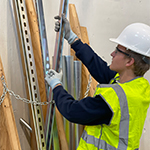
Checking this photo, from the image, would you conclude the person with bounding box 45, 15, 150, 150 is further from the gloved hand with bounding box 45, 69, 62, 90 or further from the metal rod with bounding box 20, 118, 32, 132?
the metal rod with bounding box 20, 118, 32, 132

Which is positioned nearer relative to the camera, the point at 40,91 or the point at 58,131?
the point at 40,91

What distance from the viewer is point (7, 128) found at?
1101 mm

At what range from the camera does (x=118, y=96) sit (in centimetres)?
85

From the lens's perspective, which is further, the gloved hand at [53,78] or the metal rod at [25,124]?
the metal rod at [25,124]

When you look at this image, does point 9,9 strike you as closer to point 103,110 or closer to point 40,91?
point 40,91

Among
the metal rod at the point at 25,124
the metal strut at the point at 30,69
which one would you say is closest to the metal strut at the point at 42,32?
the metal strut at the point at 30,69

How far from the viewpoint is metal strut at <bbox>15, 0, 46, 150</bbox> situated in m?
1.20

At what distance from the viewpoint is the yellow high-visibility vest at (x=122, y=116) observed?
85 centimetres

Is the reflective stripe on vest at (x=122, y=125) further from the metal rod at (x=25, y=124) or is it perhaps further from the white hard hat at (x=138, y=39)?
the metal rod at (x=25, y=124)

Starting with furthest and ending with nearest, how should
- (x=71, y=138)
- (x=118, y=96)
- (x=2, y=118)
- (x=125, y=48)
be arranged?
1. (x=71, y=138)
2. (x=2, y=118)
3. (x=125, y=48)
4. (x=118, y=96)

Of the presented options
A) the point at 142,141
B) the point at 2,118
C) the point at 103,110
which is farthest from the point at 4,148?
the point at 142,141

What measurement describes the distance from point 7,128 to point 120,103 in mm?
692

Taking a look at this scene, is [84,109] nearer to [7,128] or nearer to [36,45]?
[7,128]

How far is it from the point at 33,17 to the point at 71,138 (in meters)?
1.06
